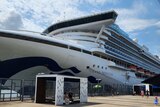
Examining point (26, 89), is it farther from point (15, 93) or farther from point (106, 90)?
point (106, 90)

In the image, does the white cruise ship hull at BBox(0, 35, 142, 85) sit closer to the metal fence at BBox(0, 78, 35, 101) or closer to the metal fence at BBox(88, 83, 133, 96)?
the metal fence at BBox(88, 83, 133, 96)

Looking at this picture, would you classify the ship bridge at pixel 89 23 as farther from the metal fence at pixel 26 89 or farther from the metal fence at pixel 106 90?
the metal fence at pixel 26 89

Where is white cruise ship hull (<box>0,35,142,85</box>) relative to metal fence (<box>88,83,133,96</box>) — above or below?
above

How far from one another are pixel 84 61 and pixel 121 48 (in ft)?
63.8

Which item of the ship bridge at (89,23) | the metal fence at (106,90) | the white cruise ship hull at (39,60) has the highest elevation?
the ship bridge at (89,23)

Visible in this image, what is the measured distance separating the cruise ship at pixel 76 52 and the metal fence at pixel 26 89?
99.1 inches

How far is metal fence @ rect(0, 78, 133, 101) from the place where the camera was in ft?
65.6

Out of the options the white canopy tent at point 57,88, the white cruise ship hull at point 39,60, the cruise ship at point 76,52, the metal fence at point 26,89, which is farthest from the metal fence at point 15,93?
the cruise ship at point 76,52

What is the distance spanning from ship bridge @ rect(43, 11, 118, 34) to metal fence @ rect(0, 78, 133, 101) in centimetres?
1215

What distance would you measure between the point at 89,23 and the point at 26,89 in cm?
2539

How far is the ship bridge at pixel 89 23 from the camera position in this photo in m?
43.3

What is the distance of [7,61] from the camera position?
104 feet

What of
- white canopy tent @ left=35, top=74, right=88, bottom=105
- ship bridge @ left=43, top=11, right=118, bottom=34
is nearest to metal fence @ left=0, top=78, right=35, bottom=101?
white canopy tent @ left=35, top=74, right=88, bottom=105

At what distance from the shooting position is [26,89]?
2295 cm
